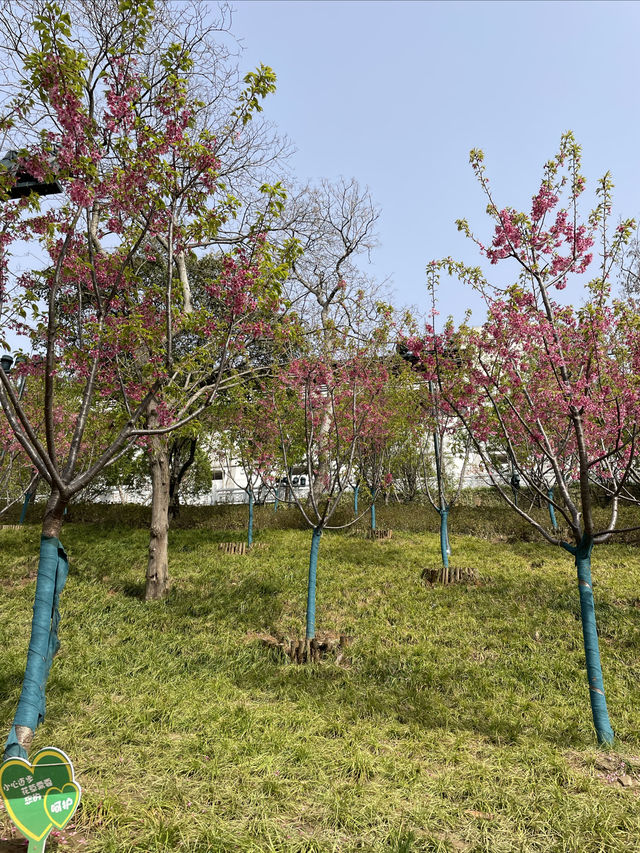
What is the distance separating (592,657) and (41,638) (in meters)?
5.17

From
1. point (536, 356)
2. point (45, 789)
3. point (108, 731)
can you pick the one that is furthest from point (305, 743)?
point (536, 356)

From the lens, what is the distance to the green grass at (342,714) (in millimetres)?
3488

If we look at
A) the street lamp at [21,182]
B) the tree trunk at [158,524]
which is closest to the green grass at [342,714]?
the tree trunk at [158,524]

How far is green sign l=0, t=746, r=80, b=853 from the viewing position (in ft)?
9.15

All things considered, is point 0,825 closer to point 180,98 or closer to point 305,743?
point 305,743

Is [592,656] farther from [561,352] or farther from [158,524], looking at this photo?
[158,524]

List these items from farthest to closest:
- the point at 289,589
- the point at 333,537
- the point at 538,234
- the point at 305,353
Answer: the point at 333,537
the point at 289,589
the point at 305,353
the point at 538,234

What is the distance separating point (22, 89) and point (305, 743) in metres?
6.93

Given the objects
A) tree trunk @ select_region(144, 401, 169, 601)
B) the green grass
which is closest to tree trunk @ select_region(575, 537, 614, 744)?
the green grass

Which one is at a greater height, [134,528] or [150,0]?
[150,0]

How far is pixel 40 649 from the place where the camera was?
4.06m

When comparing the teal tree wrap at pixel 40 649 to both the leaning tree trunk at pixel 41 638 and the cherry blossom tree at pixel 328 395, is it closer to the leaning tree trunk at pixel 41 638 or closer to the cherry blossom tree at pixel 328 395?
the leaning tree trunk at pixel 41 638

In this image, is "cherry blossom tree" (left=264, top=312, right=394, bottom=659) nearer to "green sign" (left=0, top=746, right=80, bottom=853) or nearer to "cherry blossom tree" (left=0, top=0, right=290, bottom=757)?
"cherry blossom tree" (left=0, top=0, right=290, bottom=757)

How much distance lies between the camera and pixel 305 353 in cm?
919
